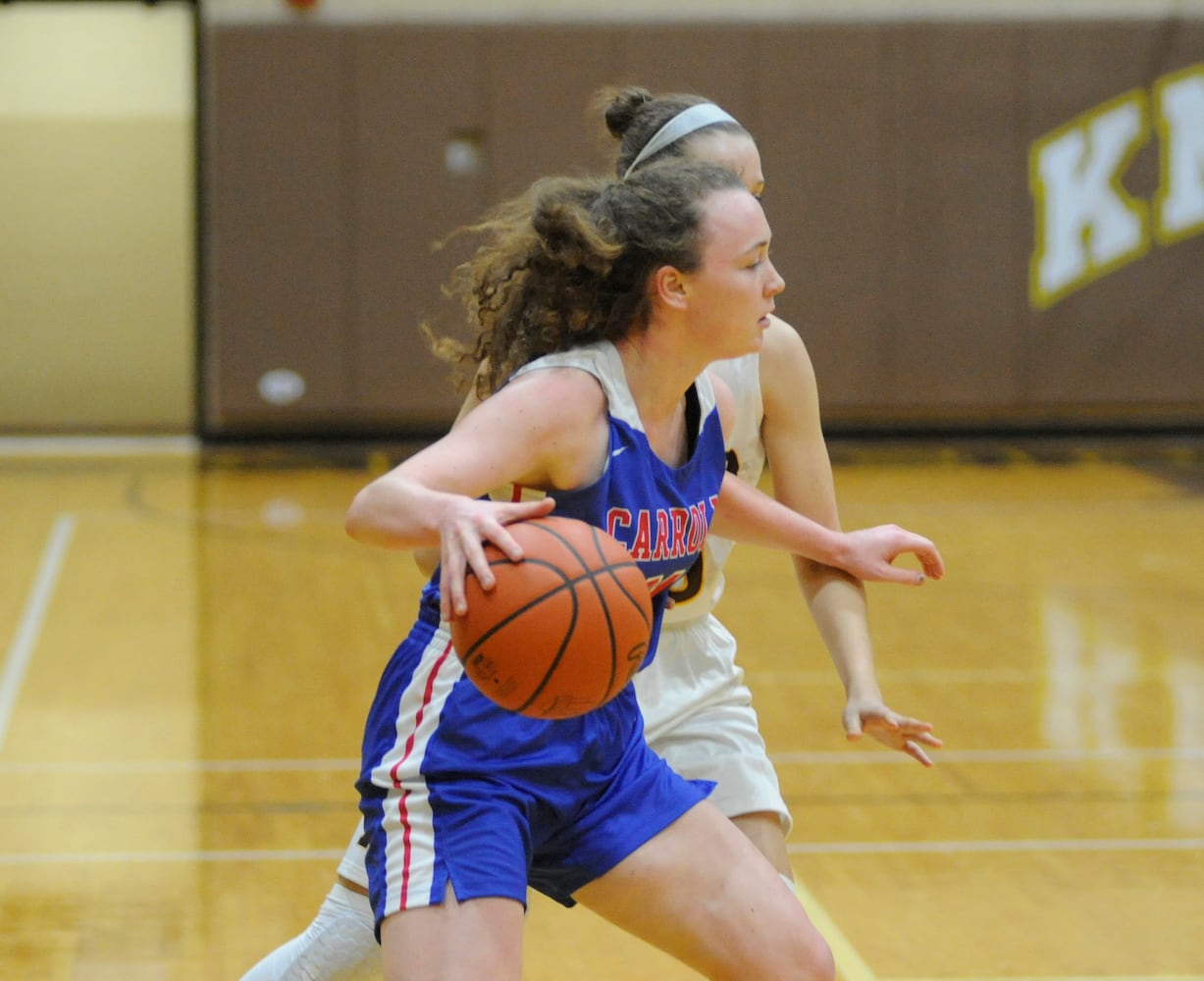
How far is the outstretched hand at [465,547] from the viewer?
201cm

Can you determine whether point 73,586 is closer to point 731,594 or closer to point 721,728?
point 731,594

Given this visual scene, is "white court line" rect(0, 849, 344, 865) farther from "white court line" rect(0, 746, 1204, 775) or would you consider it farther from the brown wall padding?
the brown wall padding

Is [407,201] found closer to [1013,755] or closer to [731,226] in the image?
[1013,755]

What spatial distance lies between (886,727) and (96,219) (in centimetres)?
1119

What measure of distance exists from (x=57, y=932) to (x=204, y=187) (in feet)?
30.8

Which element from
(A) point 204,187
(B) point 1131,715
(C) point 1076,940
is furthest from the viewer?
(A) point 204,187

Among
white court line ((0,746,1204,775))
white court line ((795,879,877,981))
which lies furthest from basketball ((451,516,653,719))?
white court line ((0,746,1204,775))

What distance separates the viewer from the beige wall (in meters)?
12.8

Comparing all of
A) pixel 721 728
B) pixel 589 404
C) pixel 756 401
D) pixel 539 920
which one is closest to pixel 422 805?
pixel 589 404

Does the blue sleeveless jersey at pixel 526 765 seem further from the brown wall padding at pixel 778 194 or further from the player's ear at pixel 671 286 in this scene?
the brown wall padding at pixel 778 194

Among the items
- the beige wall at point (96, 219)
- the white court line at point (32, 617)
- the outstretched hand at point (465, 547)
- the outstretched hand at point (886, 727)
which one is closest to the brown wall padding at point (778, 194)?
the beige wall at point (96, 219)

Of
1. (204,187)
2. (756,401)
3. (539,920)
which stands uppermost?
(204,187)

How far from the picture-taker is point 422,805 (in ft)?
7.86

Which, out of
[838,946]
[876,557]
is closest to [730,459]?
[876,557]
